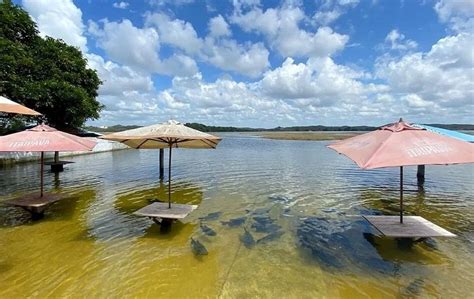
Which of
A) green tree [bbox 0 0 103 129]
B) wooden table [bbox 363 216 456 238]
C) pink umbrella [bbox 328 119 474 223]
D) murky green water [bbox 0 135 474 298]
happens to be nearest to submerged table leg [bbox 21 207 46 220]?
murky green water [bbox 0 135 474 298]

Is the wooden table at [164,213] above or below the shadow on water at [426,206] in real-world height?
above

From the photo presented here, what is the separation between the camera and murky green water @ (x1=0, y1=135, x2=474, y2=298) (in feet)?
16.3

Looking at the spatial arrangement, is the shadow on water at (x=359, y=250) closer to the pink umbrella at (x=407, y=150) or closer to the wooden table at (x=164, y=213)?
the pink umbrella at (x=407, y=150)

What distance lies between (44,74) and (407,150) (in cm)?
2416

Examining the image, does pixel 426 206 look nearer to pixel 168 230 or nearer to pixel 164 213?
pixel 168 230

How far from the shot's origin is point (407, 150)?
16.0 feet

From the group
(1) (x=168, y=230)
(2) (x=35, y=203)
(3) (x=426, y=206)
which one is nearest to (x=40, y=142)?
(2) (x=35, y=203)

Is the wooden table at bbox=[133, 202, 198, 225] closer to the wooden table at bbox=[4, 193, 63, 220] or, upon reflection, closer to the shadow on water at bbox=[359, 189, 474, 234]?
the wooden table at bbox=[4, 193, 63, 220]

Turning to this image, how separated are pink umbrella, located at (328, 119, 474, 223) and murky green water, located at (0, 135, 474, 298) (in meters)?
2.23

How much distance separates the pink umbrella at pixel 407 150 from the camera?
180 inches

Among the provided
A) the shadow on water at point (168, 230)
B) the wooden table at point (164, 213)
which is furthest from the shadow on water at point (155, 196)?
the wooden table at point (164, 213)

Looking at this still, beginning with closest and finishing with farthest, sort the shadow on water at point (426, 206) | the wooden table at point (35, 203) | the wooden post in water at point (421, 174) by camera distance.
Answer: the wooden table at point (35, 203)
the shadow on water at point (426, 206)
the wooden post in water at point (421, 174)

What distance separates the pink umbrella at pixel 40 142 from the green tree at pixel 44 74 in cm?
1273

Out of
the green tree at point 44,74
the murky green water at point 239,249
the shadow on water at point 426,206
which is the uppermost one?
the green tree at point 44,74
